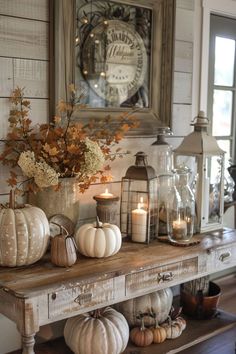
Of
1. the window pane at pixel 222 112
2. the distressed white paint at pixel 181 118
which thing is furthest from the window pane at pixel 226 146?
the distressed white paint at pixel 181 118

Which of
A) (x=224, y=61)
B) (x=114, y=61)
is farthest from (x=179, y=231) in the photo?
(x=224, y=61)

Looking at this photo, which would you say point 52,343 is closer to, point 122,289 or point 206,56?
point 122,289

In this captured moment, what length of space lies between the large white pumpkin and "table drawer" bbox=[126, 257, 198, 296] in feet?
1.25

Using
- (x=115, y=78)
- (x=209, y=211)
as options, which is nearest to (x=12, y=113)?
(x=115, y=78)

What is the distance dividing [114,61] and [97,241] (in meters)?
0.98

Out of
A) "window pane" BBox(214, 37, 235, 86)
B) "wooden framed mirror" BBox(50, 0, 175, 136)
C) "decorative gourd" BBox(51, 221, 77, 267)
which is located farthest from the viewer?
"window pane" BBox(214, 37, 235, 86)

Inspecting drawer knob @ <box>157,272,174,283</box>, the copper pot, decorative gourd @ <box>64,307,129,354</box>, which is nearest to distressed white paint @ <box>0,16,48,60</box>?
drawer knob @ <box>157,272,174,283</box>

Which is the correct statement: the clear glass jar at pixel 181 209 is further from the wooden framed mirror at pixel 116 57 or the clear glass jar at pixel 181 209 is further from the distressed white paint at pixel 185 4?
the distressed white paint at pixel 185 4

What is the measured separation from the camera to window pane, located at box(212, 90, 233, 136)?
134 inches

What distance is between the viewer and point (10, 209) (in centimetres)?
187

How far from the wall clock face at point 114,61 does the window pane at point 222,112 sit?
0.96m

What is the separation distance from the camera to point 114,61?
2473 mm

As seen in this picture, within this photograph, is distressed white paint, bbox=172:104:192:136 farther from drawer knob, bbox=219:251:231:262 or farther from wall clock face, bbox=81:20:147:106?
drawer knob, bbox=219:251:231:262

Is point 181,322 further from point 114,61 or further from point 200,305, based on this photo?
point 114,61
